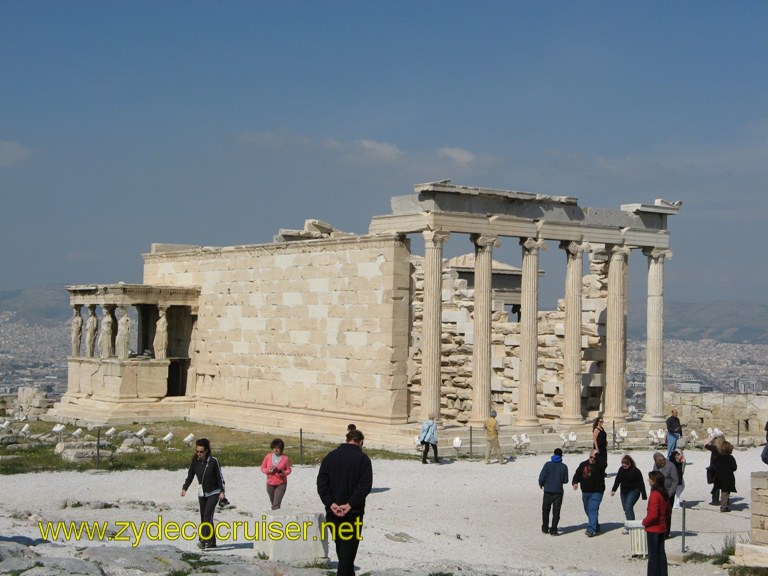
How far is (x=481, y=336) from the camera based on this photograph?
28.6m

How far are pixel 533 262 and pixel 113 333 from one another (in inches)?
558

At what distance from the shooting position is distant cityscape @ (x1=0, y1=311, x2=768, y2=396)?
102 metres

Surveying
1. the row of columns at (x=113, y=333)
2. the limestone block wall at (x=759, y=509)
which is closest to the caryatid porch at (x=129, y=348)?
the row of columns at (x=113, y=333)

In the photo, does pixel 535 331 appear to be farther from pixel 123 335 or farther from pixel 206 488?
pixel 206 488

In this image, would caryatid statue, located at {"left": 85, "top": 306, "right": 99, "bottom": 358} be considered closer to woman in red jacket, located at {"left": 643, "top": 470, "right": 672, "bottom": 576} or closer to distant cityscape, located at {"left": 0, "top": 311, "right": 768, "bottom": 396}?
woman in red jacket, located at {"left": 643, "top": 470, "right": 672, "bottom": 576}

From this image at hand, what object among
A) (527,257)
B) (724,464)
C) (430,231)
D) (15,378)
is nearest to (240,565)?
(724,464)

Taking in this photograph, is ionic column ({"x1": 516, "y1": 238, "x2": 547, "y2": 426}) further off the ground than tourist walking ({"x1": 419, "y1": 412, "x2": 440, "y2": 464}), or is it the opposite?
ionic column ({"x1": 516, "y1": 238, "x2": 547, "y2": 426})

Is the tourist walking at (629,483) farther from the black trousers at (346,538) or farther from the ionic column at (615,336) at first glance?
the ionic column at (615,336)

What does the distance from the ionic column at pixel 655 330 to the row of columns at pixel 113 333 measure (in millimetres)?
13563

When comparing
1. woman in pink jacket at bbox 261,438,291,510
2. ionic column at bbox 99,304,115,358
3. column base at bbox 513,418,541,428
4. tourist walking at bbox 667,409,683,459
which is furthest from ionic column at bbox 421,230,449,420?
ionic column at bbox 99,304,115,358

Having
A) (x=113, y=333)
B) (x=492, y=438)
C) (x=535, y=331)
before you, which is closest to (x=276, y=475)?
(x=492, y=438)

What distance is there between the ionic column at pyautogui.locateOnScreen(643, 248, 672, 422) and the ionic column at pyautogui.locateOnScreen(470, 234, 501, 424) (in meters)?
5.55

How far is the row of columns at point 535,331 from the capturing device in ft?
91.9

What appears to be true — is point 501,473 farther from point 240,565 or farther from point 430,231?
point 240,565
